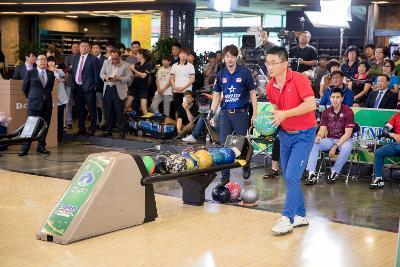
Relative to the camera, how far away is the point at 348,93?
1074 centimetres

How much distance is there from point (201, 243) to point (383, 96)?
5.42 meters

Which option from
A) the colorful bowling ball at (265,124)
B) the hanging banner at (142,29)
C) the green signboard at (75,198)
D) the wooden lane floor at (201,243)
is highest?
the hanging banner at (142,29)

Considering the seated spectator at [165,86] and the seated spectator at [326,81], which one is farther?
the seated spectator at [165,86]

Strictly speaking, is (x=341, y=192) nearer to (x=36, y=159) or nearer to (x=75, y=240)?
(x=75, y=240)

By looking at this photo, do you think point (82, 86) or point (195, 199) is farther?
point (82, 86)

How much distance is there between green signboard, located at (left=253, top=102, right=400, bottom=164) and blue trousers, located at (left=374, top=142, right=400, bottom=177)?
49 cm

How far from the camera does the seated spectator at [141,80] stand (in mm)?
14305

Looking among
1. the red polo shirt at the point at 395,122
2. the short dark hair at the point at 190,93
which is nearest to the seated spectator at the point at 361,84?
the red polo shirt at the point at 395,122

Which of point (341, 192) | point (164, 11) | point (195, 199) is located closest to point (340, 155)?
point (341, 192)

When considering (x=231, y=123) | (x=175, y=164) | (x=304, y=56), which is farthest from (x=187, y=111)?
(x=175, y=164)

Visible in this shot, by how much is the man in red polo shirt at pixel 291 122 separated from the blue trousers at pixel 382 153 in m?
3.31

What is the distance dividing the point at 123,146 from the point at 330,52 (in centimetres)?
1060

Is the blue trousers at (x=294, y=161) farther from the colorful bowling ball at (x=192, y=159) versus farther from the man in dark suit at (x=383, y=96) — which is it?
the man in dark suit at (x=383, y=96)

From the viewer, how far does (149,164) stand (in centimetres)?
722
